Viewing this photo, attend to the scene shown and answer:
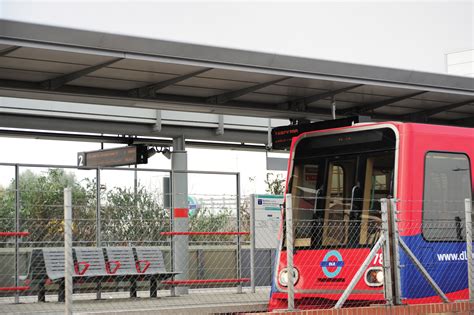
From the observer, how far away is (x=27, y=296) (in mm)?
13703

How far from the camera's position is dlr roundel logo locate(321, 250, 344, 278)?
1102 centimetres

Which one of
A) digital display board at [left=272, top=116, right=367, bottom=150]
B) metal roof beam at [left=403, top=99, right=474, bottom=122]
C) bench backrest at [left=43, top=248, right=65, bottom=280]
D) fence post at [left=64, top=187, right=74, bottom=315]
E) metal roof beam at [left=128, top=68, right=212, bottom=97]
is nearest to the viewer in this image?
fence post at [left=64, top=187, right=74, bottom=315]

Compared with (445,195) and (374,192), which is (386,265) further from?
(445,195)

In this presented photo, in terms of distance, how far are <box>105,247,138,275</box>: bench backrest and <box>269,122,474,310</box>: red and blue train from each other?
11.6 feet

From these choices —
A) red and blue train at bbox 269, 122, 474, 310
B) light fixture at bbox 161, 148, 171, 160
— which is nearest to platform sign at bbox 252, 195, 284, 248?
light fixture at bbox 161, 148, 171, 160

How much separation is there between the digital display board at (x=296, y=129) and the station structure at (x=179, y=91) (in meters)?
0.59

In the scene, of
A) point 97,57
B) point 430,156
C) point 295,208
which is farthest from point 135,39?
point 430,156

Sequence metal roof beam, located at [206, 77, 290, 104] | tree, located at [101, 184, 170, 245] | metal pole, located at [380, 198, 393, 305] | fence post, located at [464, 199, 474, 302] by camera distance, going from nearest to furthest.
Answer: metal pole, located at [380, 198, 393, 305] < fence post, located at [464, 199, 474, 302] < metal roof beam, located at [206, 77, 290, 104] < tree, located at [101, 184, 170, 245]

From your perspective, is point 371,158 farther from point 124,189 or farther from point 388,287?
point 124,189

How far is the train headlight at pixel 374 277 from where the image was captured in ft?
34.3

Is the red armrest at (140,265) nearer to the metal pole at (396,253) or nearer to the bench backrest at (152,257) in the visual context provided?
the bench backrest at (152,257)

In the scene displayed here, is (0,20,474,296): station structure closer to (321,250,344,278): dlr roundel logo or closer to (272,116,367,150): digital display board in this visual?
(272,116,367,150): digital display board

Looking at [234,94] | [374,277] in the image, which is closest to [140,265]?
[234,94]

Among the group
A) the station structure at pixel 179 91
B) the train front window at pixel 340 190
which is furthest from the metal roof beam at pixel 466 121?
the train front window at pixel 340 190
